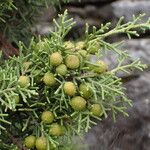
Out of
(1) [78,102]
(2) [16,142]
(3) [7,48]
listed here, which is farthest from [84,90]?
(3) [7,48]

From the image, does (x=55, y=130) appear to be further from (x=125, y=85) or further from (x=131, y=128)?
(x=125, y=85)

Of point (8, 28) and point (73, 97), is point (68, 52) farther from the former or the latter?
point (8, 28)

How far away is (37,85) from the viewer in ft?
7.74

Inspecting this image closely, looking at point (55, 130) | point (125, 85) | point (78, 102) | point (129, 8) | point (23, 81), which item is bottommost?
point (125, 85)

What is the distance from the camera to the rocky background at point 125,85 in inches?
239

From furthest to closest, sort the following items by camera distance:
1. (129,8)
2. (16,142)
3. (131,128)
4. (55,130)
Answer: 1. (129,8)
2. (131,128)
3. (16,142)
4. (55,130)

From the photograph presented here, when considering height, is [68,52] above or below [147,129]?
above

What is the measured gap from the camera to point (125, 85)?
6.91 m

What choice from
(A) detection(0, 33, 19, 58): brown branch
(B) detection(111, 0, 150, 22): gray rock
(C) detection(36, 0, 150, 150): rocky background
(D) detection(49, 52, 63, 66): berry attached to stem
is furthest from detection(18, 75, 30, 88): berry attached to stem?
(B) detection(111, 0, 150, 22): gray rock

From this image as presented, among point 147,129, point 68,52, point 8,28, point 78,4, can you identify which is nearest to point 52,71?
point 68,52

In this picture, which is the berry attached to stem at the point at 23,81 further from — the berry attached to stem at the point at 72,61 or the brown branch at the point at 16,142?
the brown branch at the point at 16,142

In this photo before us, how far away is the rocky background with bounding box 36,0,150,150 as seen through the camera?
6.07 metres

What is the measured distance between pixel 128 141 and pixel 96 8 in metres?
2.69

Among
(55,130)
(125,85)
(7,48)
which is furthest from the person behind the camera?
(125,85)
